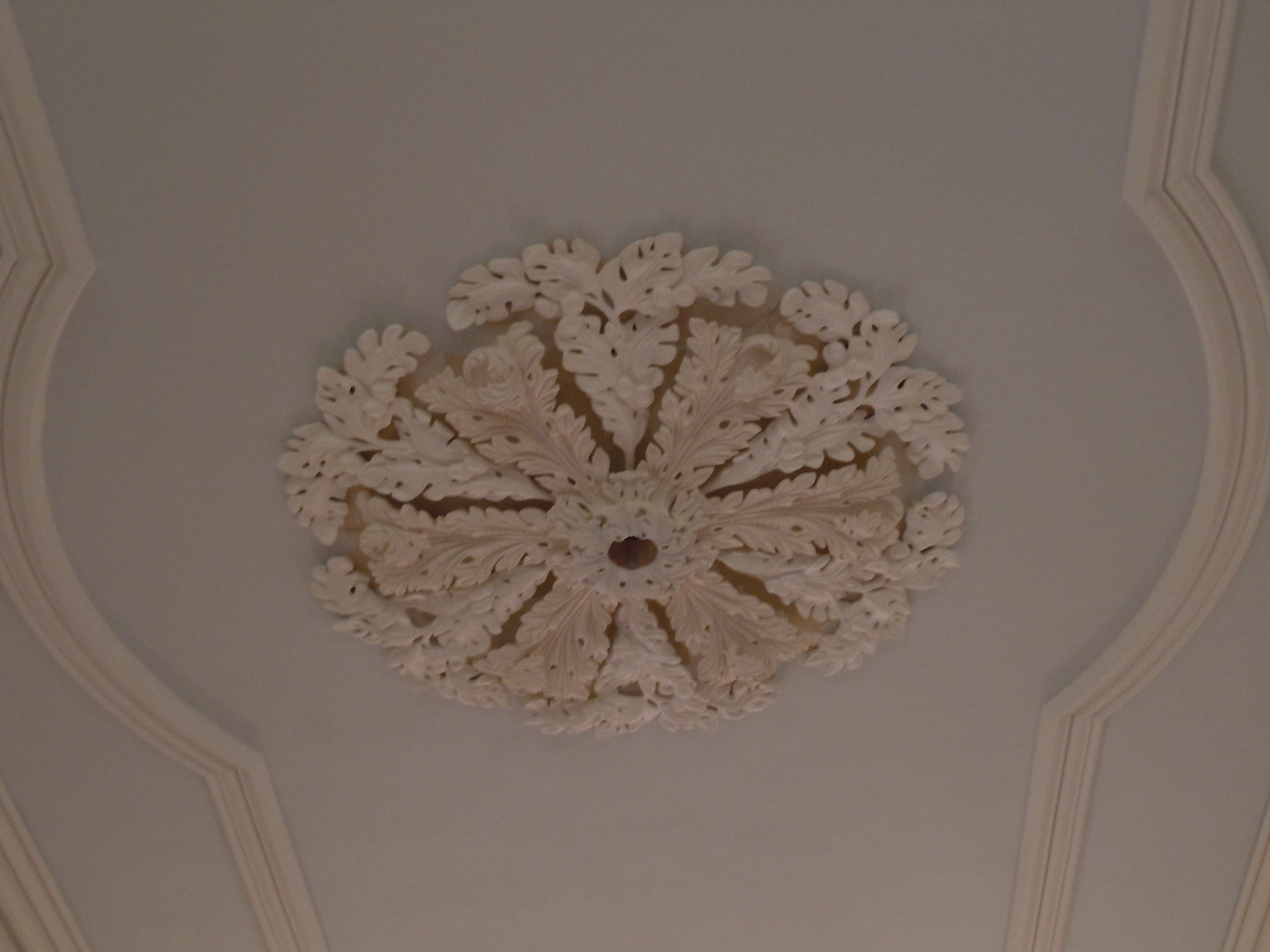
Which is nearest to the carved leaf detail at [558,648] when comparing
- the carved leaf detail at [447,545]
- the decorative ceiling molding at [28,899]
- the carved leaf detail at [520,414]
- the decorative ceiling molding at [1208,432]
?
the carved leaf detail at [447,545]

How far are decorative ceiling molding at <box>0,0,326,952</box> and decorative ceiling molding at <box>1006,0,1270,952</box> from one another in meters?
1.99

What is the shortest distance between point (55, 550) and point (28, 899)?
1142 millimetres

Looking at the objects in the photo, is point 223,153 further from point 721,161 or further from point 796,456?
point 796,456

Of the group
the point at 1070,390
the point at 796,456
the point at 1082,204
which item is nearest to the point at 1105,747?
the point at 1070,390

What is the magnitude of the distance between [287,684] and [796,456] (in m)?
1.37

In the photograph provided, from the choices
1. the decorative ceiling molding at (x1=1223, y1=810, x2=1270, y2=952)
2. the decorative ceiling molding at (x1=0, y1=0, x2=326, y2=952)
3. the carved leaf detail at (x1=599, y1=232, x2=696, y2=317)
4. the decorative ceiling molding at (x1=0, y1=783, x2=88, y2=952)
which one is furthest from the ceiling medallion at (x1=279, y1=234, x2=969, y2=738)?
the decorative ceiling molding at (x1=1223, y1=810, x2=1270, y2=952)

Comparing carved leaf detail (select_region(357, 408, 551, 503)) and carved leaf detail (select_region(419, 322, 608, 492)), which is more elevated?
carved leaf detail (select_region(419, 322, 608, 492))

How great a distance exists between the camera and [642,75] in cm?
208

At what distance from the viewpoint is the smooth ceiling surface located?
205cm

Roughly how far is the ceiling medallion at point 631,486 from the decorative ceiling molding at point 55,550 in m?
0.51

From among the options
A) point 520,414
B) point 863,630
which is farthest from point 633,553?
point 863,630

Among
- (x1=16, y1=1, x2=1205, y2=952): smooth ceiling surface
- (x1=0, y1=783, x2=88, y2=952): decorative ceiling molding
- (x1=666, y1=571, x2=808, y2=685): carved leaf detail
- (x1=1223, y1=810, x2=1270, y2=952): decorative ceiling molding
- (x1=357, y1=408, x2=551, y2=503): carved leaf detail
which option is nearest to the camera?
(x1=16, y1=1, x2=1205, y2=952): smooth ceiling surface

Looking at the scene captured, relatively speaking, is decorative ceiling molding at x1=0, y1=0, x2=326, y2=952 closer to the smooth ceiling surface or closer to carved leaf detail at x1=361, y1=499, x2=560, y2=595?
the smooth ceiling surface

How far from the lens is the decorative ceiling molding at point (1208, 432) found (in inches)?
81.4
